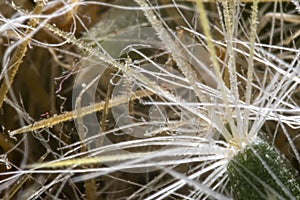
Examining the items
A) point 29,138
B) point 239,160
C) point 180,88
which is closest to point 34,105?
point 29,138

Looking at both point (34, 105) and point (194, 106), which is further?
point (34, 105)

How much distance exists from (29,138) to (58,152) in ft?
0.10

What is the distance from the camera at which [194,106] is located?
0.52m

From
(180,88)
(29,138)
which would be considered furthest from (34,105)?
(180,88)

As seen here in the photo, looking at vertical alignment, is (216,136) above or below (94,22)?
below

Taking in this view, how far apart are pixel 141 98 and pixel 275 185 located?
0.73ft

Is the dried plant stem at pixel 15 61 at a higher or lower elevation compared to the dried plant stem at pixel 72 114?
higher

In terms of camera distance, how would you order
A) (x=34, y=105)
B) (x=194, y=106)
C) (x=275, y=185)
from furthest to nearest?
(x=34, y=105) → (x=194, y=106) → (x=275, y=185)

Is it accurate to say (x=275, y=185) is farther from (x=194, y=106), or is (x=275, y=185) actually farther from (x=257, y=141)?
(x=194, y=106)

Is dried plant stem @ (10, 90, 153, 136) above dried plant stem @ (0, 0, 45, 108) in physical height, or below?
below

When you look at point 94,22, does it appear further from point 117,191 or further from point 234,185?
point 234,185

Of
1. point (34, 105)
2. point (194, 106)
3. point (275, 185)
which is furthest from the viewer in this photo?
point (34, 105)

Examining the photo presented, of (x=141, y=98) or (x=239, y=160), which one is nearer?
(x=239, y=160)

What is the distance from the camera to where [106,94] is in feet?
1.95
